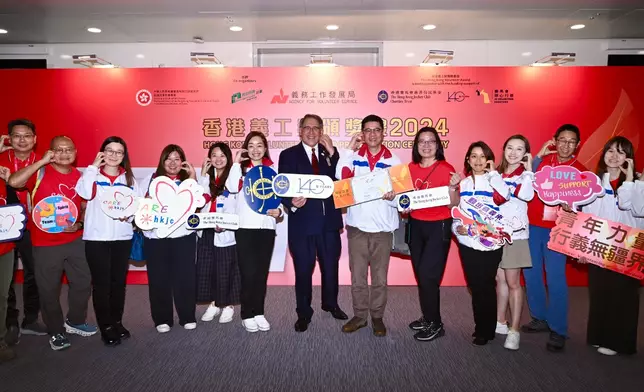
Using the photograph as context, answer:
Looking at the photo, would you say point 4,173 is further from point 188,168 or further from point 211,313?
point 211,313

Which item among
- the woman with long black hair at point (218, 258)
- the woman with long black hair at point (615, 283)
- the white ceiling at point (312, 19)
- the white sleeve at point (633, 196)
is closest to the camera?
the white sleeve at point (633, 196)

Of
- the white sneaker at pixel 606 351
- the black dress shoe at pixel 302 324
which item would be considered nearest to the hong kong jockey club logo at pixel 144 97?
the black dress shoe at pixel 302 324

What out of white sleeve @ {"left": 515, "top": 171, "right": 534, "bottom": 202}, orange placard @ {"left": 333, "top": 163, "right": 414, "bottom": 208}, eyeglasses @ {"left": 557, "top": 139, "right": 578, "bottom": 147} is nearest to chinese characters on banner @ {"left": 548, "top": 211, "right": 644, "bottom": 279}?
white sleeve @ {"left": 515, "top": 171, "right": 534, "bottom": 202}

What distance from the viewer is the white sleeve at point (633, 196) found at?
9.89ft

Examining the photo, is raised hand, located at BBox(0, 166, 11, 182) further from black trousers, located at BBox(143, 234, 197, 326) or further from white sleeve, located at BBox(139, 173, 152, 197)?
black trousers, located at BBox(143, 234, 197, 326)

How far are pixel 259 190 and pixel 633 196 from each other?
268cm

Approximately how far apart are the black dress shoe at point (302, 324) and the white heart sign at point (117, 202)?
1584 mm

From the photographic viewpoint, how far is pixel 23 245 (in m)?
3.52

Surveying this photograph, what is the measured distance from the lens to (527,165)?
332cm

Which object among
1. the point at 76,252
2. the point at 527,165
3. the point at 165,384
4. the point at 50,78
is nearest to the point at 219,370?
the point at 165,384

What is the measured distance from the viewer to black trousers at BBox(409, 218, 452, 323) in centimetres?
330

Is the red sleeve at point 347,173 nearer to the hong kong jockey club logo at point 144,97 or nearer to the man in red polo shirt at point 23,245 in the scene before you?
the man in red polo shirt at point 23,245

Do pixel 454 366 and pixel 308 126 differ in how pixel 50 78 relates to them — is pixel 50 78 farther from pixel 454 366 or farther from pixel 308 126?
pixel 454 366

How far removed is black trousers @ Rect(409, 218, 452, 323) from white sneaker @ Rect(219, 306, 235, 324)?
1.70 m
